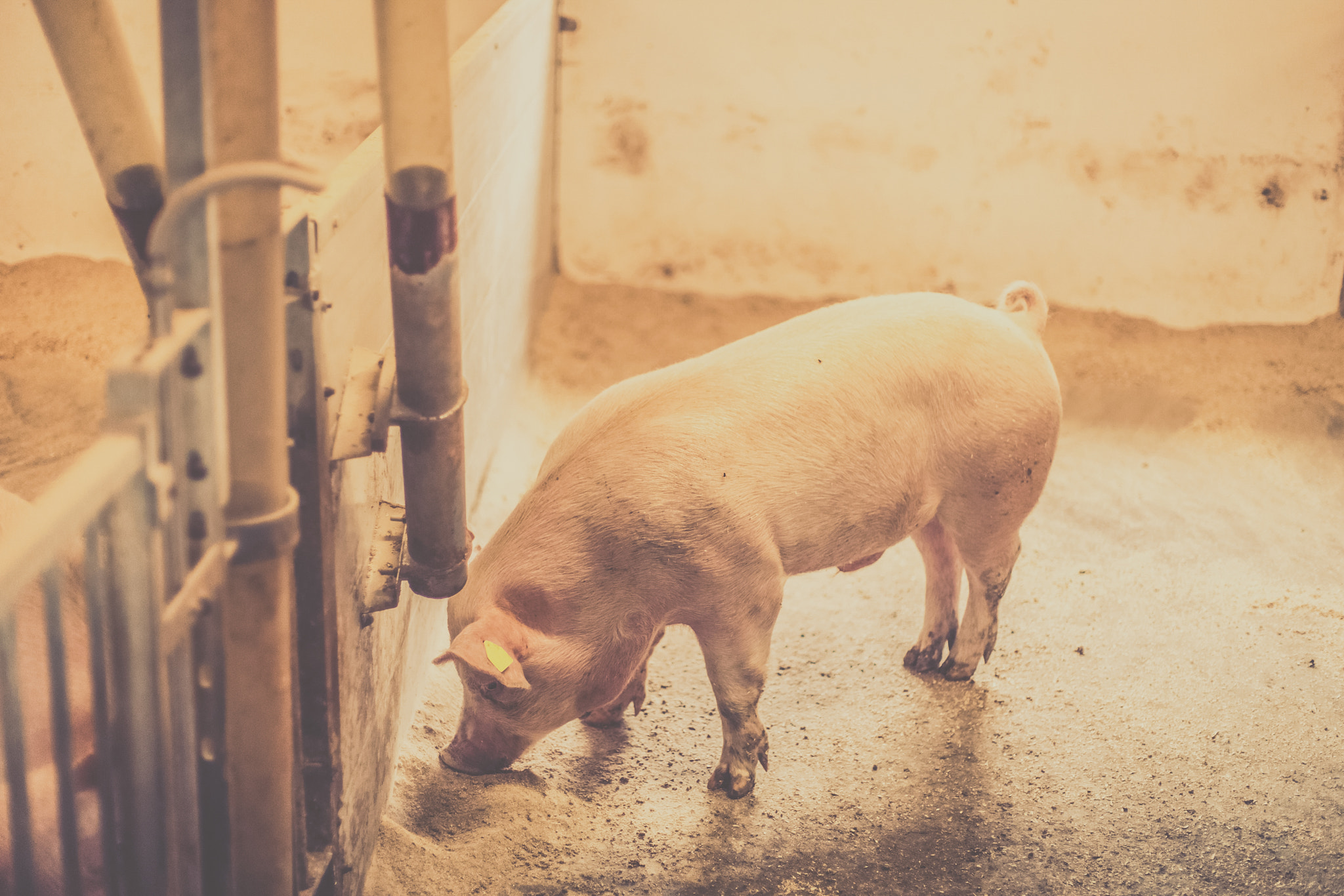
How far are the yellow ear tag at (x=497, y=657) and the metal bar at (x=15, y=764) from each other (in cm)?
120

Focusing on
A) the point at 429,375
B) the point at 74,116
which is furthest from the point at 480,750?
the point at 74,116

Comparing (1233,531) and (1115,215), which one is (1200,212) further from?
(1233,531)

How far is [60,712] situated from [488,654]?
1.19m

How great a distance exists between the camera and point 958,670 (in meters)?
3.51

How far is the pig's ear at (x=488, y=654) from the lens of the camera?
2318mm

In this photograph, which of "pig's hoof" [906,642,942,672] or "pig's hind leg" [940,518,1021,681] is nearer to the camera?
"pig's hind leg" [940,518,1021,681]

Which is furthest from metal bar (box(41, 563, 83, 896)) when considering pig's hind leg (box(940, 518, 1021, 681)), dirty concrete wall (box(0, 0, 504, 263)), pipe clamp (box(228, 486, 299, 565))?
dirty concrete wall (box(0, 0, 504, 263))

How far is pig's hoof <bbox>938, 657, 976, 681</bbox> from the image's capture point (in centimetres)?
350

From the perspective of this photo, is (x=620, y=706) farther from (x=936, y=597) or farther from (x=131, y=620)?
(x=131, y=620)

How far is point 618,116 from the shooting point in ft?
19.9

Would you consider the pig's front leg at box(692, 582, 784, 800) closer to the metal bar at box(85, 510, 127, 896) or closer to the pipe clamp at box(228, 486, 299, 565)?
the pipe clamp at box(228, 486, 299, 565)

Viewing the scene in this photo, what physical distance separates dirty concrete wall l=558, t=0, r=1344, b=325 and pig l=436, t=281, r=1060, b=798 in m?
3.03

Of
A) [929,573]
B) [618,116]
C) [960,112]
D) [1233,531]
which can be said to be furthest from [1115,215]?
[929,573]

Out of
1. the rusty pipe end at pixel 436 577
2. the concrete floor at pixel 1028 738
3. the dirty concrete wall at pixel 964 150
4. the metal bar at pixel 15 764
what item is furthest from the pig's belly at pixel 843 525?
the dirty concrete wall at pixel 964 150
